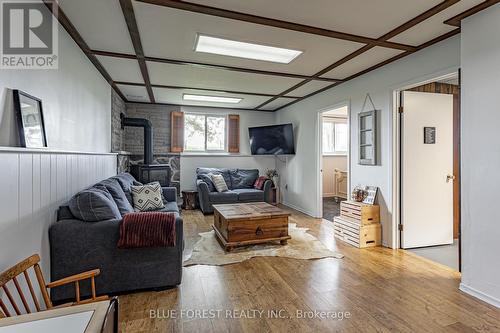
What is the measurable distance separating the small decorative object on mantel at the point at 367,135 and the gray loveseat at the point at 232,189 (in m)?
2.45

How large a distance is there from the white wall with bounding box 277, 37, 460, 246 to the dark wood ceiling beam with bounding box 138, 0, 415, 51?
31 centimetres

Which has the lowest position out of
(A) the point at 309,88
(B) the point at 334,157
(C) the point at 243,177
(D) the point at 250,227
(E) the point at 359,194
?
(D) the point at 250,227

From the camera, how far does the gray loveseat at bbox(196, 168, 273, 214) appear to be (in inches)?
215

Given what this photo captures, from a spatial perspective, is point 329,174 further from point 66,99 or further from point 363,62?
point 66,99

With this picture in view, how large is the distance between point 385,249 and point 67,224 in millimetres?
3542

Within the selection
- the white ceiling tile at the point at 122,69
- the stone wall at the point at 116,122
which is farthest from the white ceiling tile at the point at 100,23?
the stone wall at the point at 116,122

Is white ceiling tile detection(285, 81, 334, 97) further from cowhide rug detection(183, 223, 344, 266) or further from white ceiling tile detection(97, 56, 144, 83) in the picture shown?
white ceiling tile detection(97, 56, 144, 83)

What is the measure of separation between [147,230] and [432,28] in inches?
127

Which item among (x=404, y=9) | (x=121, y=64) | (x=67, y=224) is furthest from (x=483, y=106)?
(x=121, y=64)

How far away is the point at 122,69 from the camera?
3.74 meters

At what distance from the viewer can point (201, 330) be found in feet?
5.94

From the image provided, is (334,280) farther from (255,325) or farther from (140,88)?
(140,88)

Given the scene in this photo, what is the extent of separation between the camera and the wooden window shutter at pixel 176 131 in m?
6.27

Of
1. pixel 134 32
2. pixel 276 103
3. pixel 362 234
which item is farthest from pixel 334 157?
pixel 134 32
